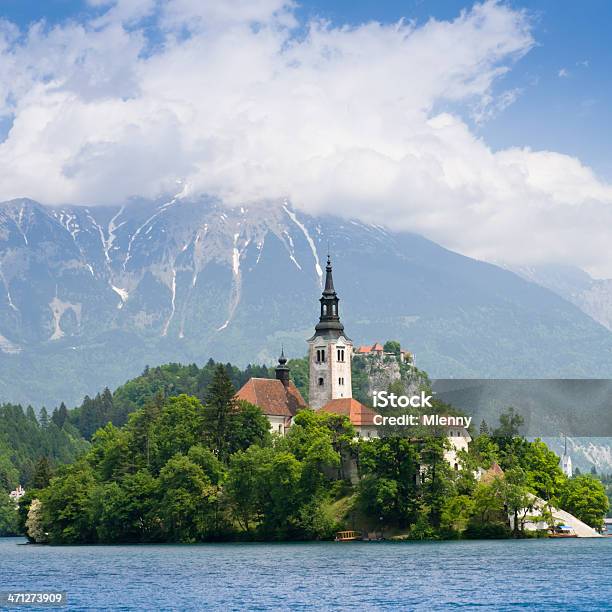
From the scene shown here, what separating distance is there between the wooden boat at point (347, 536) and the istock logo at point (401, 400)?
14.3m

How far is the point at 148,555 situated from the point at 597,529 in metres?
52.8

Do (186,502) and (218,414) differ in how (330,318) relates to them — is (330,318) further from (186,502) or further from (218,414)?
(186,502)

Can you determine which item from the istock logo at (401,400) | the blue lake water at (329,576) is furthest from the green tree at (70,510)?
the istock logo at (401,400)

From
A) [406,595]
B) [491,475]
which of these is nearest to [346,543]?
[491,475]

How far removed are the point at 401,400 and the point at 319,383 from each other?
3416 centimetres

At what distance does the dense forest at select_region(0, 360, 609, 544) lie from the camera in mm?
124562

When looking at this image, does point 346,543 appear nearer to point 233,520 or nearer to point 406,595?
point 233,520

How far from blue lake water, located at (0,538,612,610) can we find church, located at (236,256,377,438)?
4447 cm

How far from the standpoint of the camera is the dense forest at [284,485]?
→ 12456 cm

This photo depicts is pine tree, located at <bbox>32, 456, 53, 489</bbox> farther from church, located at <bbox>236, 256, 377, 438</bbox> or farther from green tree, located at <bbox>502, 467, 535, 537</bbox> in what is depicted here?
green tree, located at <bbox>502, 467, 535, 537</bbox>

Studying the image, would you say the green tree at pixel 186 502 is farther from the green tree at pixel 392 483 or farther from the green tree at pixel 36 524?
the green tree at pixel 36 524

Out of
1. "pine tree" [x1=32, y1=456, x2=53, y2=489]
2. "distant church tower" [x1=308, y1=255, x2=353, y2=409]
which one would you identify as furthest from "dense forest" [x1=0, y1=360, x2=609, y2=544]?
"distant church tower" [x1=308, y1=255, x2=353, y2=409]

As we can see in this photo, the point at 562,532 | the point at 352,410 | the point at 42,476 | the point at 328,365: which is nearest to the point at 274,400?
the point at 328,365

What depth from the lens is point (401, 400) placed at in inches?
5423
